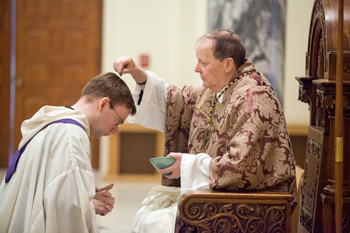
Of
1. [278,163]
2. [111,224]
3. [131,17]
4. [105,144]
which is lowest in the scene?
[111,224]

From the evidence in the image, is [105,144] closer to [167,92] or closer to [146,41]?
[146,41]

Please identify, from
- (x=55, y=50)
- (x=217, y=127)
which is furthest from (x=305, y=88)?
(x=55, y=50)

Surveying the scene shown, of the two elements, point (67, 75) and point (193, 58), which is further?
point (67, 75)

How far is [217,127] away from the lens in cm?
281

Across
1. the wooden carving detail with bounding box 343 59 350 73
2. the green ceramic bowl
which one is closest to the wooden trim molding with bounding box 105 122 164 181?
the green ceramic bowl

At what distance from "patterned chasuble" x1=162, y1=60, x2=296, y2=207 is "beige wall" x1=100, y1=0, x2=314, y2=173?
406 cm

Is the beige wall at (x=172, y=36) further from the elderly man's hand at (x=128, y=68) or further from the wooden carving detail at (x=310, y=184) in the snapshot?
the wooden carving detail at (x=310, y=184)

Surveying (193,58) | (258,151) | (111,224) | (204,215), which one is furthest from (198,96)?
(193,58)

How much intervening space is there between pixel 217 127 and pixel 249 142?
364 mm

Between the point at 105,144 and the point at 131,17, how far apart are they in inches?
77.0

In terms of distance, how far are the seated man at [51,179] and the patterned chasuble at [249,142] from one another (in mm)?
725

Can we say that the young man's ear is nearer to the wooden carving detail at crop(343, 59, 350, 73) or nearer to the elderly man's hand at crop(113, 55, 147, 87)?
the elderly man's hand at crop(113, 55, 147, 87)

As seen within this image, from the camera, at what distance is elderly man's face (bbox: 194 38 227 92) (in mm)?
2752

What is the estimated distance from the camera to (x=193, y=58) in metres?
6.85
